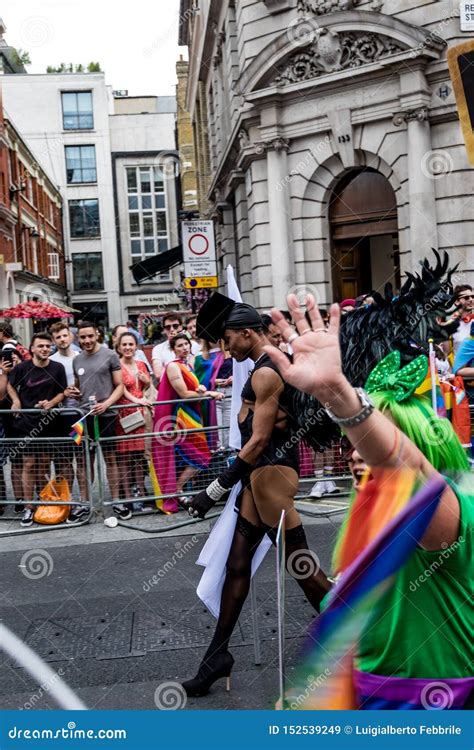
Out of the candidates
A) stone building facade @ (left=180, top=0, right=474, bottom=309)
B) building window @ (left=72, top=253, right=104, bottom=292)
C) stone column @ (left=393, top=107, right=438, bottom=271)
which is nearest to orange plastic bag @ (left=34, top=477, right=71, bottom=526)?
stone building facade @ (left=180, top=0, right=474, bottom=309)

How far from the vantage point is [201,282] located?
15.1m

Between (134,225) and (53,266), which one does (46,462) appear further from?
(134,225)

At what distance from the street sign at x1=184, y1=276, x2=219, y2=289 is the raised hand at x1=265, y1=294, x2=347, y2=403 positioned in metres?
13.1

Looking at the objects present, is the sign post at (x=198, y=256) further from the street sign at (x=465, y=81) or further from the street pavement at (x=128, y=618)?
the street sign at (x=465, y=81)

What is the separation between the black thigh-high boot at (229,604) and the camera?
4.16 metres

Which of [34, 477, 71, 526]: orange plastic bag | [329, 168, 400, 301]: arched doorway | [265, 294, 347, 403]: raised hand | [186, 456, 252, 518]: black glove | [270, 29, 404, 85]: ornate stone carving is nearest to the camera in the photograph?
[265, 294, 347, 403]: raised hand

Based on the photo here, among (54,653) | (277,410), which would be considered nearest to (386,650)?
(277,410)

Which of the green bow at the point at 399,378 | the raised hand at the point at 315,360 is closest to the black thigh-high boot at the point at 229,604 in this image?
the green bow at the point at 399,378

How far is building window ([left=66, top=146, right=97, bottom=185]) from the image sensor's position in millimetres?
63656

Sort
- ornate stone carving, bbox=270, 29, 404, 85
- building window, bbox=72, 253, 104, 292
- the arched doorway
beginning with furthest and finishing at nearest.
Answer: building window, bbox=72, 253, 104, 292 < the arched doorway < ornate stone carving, bbox=270, 29, 404, 85

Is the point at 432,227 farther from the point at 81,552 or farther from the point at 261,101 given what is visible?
the point at 81,552

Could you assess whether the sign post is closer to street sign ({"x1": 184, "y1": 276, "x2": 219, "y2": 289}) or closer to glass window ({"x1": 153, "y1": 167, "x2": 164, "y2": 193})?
street sign ({"x1": 184, "y1": 276, "x2": 219, "y2": 289})

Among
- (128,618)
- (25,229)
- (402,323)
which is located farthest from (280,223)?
(25,229)

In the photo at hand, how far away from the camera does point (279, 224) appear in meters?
17.2
